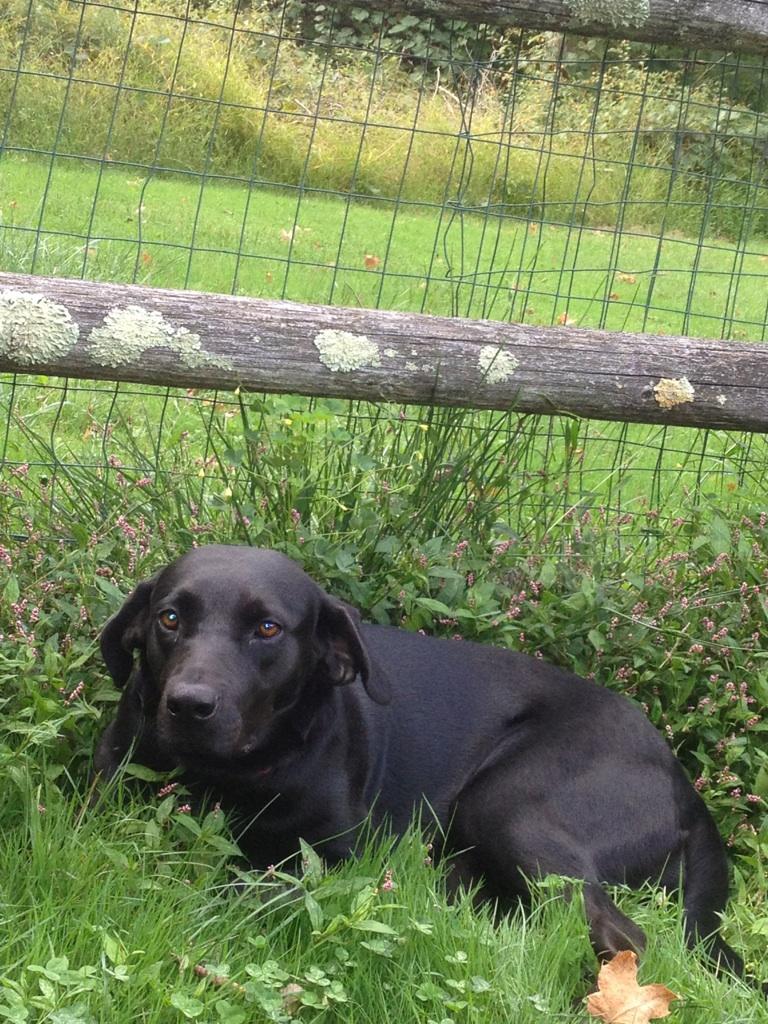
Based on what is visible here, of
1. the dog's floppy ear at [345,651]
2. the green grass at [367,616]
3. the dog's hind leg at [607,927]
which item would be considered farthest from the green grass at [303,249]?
the dog's hind leg at [607,927]

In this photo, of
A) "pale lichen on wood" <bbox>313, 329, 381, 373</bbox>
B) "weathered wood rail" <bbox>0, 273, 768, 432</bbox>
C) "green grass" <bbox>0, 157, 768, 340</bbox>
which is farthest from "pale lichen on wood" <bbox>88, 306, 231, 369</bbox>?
"green grass" <bbox>0, 157, 768, 340</bbox>

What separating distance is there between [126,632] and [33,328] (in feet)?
2.51

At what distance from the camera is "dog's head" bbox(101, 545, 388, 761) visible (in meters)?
2.70

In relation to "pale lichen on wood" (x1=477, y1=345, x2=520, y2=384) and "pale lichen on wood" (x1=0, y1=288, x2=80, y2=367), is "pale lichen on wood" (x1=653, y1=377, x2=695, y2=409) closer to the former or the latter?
"pale lichen on wood" (x1=477, y1=345, x2=520, y2=384)

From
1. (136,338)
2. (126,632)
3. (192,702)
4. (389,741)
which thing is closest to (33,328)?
(136,338)

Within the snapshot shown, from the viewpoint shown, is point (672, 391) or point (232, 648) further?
point (672, 391)

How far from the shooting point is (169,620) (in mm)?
2863

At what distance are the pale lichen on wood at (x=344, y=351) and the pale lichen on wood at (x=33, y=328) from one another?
0.63 metres

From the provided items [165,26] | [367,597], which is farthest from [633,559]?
[165,26]

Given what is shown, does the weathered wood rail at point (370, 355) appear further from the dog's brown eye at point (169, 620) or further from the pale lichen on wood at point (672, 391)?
the dog's brown eye at point (169, 620)

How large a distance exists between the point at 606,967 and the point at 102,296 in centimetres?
196

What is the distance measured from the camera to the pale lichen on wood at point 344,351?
11.0ft

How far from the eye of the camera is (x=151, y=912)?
248cm

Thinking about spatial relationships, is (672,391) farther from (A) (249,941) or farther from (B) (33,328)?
(A) (249,941)
